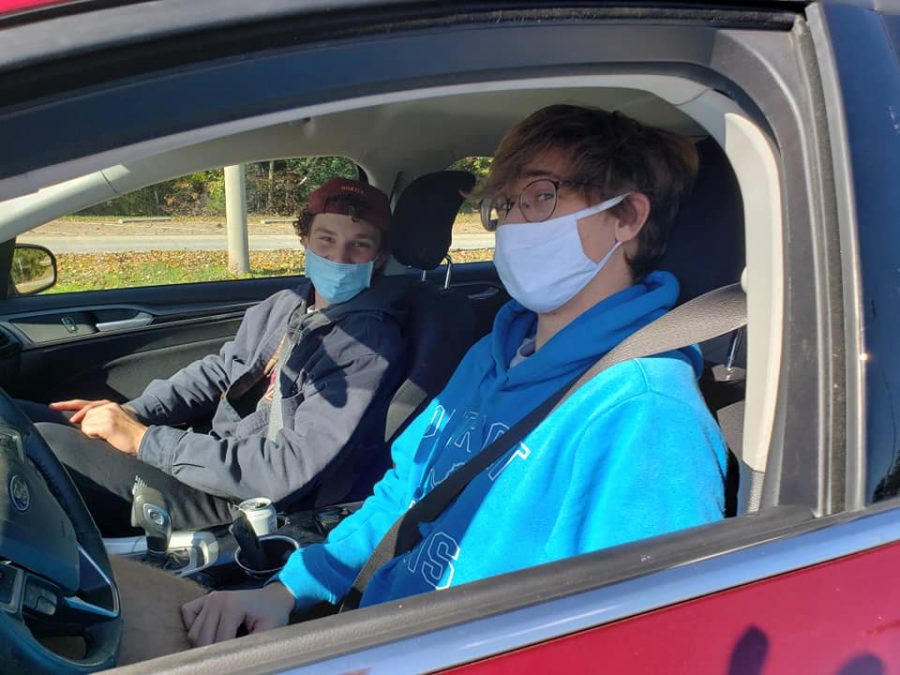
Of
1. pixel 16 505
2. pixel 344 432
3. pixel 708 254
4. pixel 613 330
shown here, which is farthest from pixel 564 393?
pixel 344 432

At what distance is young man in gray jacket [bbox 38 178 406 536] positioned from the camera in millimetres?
2432

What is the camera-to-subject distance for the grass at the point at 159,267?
4.20 meters

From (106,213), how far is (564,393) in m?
1.85

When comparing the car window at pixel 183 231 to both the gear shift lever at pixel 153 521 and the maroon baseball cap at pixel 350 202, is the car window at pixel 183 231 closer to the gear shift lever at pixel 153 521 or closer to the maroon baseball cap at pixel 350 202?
the maroon baseball cap at pixel 350 202

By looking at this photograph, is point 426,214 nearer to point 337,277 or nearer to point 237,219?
point 337,277

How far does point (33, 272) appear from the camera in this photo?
11.5 ft

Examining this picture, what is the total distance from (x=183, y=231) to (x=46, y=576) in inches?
122

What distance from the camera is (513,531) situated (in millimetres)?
1393

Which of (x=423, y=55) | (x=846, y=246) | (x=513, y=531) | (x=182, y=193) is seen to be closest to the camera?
(x=423, y=55)

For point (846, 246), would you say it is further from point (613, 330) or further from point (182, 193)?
point (182, 193)

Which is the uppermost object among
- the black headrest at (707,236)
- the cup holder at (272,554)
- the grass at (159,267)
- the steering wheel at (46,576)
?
the black headrest at (707,236)

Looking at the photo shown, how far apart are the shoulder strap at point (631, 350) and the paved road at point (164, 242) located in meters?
1.15

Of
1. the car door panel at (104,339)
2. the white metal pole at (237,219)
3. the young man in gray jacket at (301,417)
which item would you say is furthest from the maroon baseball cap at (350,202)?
the car door panel at (104,339)

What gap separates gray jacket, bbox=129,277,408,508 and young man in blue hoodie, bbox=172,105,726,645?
0.47 m
